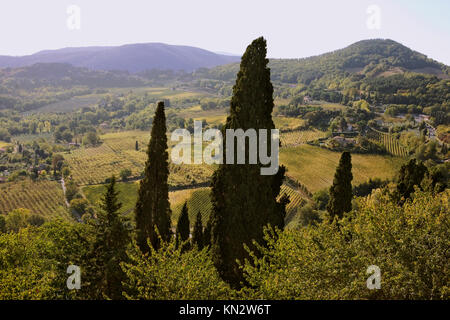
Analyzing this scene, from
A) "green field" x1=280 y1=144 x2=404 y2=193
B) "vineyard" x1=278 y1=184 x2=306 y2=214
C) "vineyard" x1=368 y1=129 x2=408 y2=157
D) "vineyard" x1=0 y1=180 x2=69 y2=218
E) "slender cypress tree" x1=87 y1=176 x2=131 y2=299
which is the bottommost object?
"vineyard" x1=0 y1=180 x2=69 y2=218

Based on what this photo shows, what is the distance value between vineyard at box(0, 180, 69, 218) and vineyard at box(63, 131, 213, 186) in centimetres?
1018

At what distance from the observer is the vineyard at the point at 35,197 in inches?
3694

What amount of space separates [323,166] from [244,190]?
8412 cm

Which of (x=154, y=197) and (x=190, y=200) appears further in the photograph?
(x=190, y=200)

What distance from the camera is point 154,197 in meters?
21.8

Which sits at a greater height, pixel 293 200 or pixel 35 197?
pixel 293 200

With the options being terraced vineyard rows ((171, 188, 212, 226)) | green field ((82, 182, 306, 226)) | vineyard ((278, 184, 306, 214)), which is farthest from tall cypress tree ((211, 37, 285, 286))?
vineyard ((278, 184, 306, 214))

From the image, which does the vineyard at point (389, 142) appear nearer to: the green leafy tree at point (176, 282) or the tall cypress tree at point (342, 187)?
the tall cypress tree at point (342, 187)

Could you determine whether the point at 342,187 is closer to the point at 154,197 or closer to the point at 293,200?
the point at 154,197

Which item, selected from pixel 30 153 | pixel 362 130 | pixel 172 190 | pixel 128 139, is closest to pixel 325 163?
pixel 362 130

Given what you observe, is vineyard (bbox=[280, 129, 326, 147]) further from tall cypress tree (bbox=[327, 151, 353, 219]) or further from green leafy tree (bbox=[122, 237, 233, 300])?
green leafy tree (bbox=[122, 237, 233, 300])

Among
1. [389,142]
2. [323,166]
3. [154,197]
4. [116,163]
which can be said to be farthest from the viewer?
[116,163]

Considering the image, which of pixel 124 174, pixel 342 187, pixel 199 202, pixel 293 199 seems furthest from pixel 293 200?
pixel 124 174

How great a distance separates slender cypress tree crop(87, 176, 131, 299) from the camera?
16328mm
